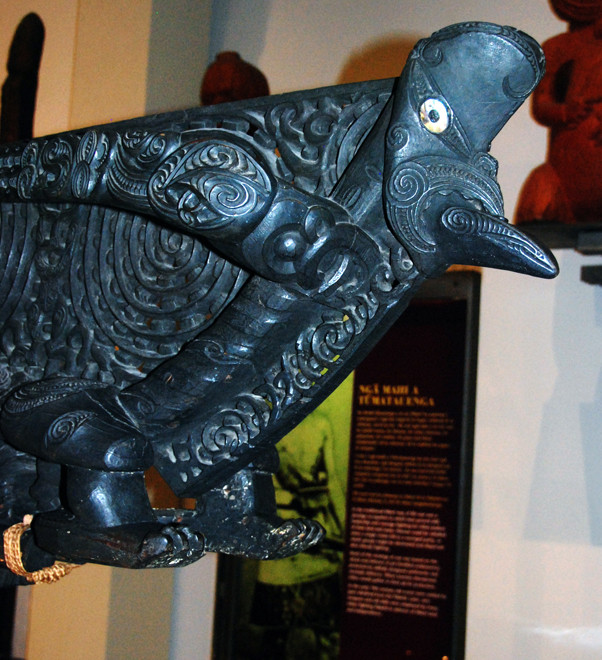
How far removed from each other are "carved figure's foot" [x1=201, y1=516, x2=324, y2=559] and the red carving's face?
1.58m

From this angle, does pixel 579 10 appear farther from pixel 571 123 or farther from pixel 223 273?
pixel 223 273

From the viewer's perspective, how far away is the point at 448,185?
0.81 m

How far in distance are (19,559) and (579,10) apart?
182 cm

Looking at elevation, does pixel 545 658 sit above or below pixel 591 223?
below

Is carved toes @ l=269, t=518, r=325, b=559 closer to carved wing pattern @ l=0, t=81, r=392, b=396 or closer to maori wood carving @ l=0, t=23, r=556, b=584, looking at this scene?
maori wood carving @ l=0, t=23, r=556, b=584

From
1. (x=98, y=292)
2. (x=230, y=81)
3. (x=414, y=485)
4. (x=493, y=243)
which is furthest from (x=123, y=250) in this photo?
(x=230, y=81)

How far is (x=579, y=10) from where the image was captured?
2020mm

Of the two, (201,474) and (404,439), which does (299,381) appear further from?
(404,439)

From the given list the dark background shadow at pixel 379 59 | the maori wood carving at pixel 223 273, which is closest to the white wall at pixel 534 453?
the dark background shadow at pixel 379 59

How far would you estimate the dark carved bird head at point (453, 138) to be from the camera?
0.79 meters

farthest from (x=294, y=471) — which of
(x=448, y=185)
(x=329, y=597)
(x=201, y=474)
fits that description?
(x=448, y=185)

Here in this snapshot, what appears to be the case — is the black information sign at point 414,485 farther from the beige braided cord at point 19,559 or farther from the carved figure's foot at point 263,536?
the beige braided cord at point 19,559

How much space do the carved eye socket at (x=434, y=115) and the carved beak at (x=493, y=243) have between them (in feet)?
0.29

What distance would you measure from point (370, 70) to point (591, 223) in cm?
90
